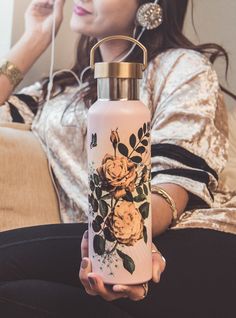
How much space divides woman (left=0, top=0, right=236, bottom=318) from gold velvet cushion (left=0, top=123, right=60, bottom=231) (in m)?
0.03

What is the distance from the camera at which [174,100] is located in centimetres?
105

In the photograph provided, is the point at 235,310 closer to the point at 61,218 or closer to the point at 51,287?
the point at 51,287

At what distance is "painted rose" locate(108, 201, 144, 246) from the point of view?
0.65m

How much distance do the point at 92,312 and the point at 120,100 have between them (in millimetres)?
333

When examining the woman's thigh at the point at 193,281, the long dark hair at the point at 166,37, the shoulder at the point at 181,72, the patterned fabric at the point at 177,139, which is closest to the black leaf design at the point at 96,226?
the woman's thigh at the point at 193,281

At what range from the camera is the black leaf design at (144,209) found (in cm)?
66

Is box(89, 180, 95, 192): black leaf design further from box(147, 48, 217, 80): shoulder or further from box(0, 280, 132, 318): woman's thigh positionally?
box(147, 48, 217, 80): shoulder

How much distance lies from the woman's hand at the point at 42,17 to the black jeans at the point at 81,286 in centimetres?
72

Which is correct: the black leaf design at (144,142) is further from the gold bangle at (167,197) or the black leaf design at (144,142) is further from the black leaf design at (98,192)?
the gold bangle at (167,197)

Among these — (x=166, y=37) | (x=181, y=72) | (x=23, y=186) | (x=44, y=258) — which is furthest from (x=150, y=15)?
(x=44, y=258)

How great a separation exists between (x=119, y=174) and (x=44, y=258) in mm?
320

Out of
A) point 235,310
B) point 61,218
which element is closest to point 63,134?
point 61,218

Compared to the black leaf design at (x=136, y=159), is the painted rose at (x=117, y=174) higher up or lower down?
lower down

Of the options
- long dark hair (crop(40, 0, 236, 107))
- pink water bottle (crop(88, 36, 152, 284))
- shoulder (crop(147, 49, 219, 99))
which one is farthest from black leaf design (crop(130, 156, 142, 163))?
long dark hair (crop(40, 0, 236, 107))
